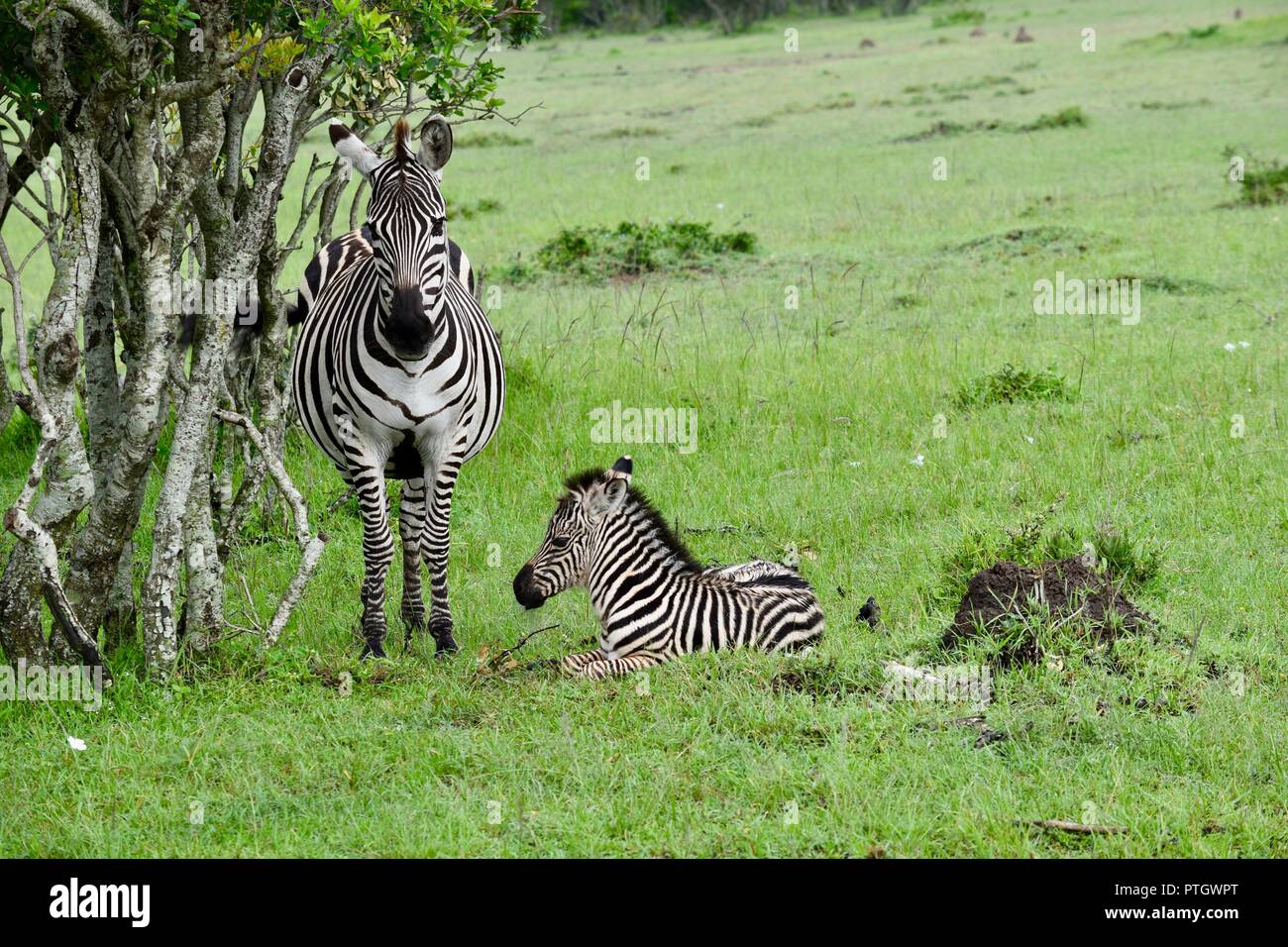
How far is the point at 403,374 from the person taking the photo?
6605 millimetres

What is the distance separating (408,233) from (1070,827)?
3767 millimetres

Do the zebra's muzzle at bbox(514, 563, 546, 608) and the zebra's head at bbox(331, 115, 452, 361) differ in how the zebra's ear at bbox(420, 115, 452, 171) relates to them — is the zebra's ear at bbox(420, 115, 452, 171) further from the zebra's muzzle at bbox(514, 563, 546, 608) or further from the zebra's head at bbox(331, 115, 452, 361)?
the zebra's muzzle at bbox(514, 563, 546, 608)

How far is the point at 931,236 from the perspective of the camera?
16.6m

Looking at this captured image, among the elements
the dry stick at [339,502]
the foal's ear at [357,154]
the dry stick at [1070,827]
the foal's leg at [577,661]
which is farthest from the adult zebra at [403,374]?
the dry stick at [1070,827]

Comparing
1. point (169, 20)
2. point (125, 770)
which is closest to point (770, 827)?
point (125, 770)

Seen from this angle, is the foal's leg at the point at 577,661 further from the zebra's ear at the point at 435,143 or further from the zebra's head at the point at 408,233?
the zebra's ear at the point at 435,143

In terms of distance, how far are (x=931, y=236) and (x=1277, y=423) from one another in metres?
7.60

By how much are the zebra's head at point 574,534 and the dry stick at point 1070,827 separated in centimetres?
253

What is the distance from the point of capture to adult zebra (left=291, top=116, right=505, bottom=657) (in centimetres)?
630

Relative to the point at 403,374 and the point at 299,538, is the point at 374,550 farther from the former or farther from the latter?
the point at 403,374

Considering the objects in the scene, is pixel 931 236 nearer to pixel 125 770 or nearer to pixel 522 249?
pixel 522 249

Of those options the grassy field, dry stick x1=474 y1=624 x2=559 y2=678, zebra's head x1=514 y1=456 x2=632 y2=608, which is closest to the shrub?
the grassy field

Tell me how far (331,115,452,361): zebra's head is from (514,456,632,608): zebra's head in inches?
40.2

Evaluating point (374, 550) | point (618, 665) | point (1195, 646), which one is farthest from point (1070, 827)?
point (374, 550)
